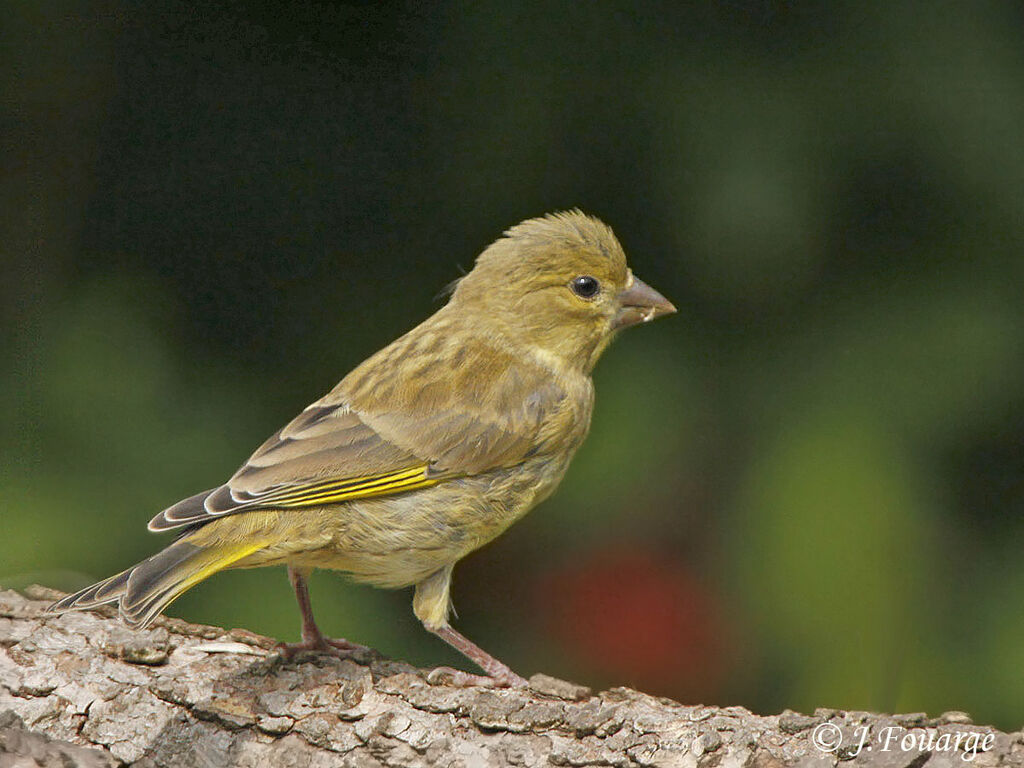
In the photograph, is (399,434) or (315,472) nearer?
(315,472)

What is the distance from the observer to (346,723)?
3416 millimetres

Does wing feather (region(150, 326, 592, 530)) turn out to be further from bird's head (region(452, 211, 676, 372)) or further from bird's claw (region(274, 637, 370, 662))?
bird's claw (region(274, 637, 370, 662))

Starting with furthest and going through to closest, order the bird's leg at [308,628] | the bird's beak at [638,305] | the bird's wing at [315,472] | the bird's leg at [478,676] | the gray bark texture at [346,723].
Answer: the bird's beak at [638,305] < the bird's leg at [308,628] < the bird's leg at [478,676] < the bird's wing at [315,472] < the gray bark texture at [346,723]

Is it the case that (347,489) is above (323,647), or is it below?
above

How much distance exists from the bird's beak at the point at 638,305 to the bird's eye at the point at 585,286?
0.07 metres

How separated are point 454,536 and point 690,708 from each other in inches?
28.7

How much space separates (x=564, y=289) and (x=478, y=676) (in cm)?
113

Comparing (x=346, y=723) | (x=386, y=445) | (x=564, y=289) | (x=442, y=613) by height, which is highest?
(x=564, y=289)

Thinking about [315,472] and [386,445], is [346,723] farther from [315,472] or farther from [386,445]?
[386,445]

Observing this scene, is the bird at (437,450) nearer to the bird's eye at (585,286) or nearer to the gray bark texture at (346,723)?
the bird's eye at (585,286)

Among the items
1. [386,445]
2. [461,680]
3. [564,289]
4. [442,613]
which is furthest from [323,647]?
[564,289]

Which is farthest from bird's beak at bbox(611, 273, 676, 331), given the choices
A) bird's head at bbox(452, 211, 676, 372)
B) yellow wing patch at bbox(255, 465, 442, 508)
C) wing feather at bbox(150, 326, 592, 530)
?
yellow wing patch at bbox(255, 465, 442, 508)

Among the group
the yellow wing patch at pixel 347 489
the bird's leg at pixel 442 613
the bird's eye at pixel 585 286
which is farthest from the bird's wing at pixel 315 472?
the bird's eye at pixel 585 286

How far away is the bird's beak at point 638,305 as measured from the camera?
4.19m
